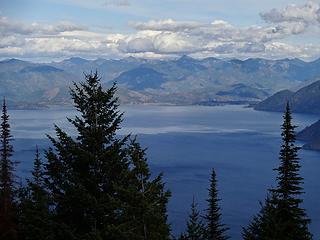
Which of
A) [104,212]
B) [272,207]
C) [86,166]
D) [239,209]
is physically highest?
[86,166]

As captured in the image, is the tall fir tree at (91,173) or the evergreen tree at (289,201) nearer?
the tall fir tree at (91,173)

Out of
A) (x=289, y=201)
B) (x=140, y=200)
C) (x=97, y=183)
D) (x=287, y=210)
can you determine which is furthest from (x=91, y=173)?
(x=287, y=210)

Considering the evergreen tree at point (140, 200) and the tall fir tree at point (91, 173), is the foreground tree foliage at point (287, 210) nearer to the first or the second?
the evergreen tree at point (140, 200)

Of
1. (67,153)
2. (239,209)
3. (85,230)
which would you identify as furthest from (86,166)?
(239,209)

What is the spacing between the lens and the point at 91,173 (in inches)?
661

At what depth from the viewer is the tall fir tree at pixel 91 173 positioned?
53.5ft

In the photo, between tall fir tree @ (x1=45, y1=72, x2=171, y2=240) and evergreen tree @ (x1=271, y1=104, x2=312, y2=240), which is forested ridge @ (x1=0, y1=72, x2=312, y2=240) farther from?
evergreen tree @ (x1=271, y1=104, x2=312, y2=240)

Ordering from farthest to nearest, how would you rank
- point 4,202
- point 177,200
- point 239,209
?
point 177,200, point 239,209, point 4,202

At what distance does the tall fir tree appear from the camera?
16312 mm

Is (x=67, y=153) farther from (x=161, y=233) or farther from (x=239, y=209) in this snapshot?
(x=239, y=209)

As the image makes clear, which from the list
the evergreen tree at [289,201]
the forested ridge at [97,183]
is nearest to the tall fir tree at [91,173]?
the forested ridge at [97,183]

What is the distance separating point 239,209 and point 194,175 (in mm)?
58187

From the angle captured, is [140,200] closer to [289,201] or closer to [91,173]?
[91,173]

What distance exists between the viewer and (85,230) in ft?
55.1
